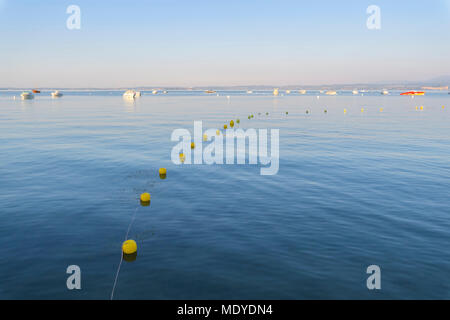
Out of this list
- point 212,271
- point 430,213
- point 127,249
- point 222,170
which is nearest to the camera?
point 212,271

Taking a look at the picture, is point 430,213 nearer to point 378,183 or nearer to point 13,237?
point 378,183

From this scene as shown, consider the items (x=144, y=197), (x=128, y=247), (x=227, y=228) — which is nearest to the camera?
(x=128, y=247)

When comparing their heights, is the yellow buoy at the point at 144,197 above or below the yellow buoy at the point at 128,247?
above

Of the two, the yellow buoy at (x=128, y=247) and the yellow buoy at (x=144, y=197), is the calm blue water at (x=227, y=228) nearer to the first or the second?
the yellow buoy at (x=128, y=247)

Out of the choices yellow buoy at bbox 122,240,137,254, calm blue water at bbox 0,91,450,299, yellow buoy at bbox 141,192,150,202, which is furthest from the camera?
yellow buoy at bbox 141,192,150,202

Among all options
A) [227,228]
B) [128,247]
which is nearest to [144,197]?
[227,228]

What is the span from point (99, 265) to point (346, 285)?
8.03 m

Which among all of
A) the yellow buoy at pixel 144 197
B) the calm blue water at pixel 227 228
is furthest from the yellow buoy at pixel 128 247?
the yellow buoy at pixel 144 197

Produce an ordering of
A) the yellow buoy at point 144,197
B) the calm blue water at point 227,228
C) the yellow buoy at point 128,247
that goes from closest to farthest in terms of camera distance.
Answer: the calm blue water at point 227,228
the yellow buoy at point 128,247
the yellow buoy at point 144,197

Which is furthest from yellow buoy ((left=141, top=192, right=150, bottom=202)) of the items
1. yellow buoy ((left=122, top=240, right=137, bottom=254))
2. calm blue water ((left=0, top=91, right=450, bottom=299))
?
yellow buoy ((left=122, top=240, right=137, bottom=254))

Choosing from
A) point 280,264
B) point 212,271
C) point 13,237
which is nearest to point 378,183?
point 280,264

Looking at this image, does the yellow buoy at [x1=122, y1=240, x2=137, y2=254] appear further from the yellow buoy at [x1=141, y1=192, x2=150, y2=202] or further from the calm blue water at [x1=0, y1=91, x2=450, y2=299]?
the yellow buoy at [x1=141, y1=192, x2=150, y2=202]

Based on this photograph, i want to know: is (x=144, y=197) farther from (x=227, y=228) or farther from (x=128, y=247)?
(x=128, y=247)
